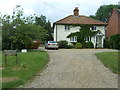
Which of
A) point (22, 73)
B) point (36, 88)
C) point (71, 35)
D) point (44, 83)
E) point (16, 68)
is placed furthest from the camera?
point (71, 35)

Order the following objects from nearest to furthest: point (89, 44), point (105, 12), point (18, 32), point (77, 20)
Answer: point (18, 32) → point (89, 44) → point (77, 20) → point (105, 12)

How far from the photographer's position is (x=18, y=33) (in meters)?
20.8

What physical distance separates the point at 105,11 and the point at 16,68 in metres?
58.0

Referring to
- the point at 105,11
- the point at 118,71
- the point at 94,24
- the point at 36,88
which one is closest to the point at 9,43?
the point at 118,71

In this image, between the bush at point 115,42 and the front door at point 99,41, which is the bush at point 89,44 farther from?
the bush at point 115,42

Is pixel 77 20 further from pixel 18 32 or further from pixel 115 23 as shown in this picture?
pixel 18 32

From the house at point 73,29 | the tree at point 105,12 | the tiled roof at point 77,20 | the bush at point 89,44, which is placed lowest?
the bush at point 89,44

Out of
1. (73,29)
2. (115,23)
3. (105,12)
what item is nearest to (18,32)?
(73,29)

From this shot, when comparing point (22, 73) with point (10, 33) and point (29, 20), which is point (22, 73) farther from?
point (29, 20)

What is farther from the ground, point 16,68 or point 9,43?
point 9,43

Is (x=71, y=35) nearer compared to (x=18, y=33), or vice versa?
(x=18, y=33)

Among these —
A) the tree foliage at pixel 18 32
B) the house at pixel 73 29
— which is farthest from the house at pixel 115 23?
the tree foliage at pixel 18 32

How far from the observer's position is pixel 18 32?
68.5ft

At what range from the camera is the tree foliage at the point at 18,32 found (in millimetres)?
20781
